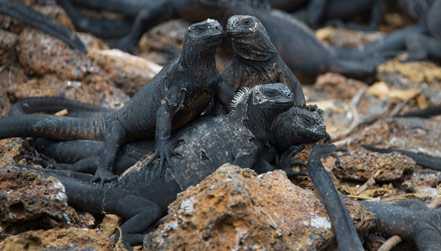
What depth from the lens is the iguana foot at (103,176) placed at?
473cm

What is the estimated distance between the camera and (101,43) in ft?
28.7

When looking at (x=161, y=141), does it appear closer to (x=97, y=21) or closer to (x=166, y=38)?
(x=166, y=38)

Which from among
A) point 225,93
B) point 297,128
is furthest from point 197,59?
point 297,128

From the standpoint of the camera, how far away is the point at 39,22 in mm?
7746

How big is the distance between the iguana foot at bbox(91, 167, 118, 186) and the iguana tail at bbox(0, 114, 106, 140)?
72 cm

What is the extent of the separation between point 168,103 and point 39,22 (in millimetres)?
3732

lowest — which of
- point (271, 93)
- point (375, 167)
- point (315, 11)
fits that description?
point (315, 11)

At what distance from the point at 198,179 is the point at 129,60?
3818 millimetres

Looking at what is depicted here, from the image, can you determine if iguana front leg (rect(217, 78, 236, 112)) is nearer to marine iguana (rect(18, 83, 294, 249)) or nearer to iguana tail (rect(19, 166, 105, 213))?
marine iguana (rect(18, 83, 294, 249))

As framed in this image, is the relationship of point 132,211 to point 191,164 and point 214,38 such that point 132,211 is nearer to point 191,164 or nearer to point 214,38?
point 191,164

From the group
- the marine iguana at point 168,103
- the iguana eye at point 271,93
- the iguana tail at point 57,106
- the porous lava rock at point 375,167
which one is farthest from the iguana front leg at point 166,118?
the porous lava rock at point 375,167

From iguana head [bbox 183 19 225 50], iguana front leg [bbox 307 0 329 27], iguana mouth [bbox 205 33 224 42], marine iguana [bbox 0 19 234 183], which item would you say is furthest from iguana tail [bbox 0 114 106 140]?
iguana front leg [bbox 307 0 329 27]

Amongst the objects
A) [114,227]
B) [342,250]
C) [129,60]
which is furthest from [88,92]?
[342,250]

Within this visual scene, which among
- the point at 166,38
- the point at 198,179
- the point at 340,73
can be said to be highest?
the point at 198,179
